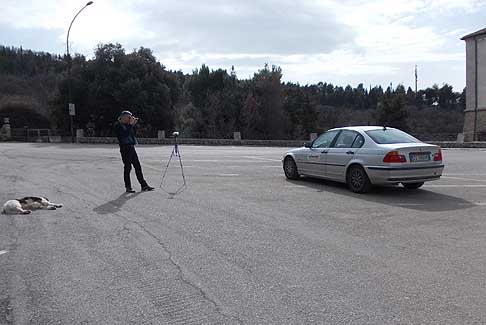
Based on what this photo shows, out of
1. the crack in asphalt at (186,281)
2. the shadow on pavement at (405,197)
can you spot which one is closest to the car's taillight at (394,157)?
the shadow on pavement at (405,197)

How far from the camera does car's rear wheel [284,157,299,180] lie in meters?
12.5

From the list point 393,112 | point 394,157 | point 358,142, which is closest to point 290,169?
point 358,142

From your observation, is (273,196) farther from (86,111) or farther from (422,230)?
(86,111)

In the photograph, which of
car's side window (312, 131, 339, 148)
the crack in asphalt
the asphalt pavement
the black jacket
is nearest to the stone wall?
car's side window (312, 131, 339, 148)

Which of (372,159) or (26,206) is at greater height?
(372,159)

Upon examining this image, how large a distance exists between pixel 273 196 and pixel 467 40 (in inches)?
2199

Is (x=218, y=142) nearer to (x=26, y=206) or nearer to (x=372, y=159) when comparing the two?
(x=372, y=159)

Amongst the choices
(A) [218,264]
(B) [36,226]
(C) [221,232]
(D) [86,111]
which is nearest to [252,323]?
(A) [218,264]

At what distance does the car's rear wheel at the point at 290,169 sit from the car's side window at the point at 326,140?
2.77 feet

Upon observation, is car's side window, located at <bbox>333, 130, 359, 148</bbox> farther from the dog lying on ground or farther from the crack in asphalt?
the dog lying on ground

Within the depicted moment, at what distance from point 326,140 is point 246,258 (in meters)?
6.64

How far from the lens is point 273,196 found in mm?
9945

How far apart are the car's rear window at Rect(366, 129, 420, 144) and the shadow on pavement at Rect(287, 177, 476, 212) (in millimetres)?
1118

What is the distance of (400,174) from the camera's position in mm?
9828
